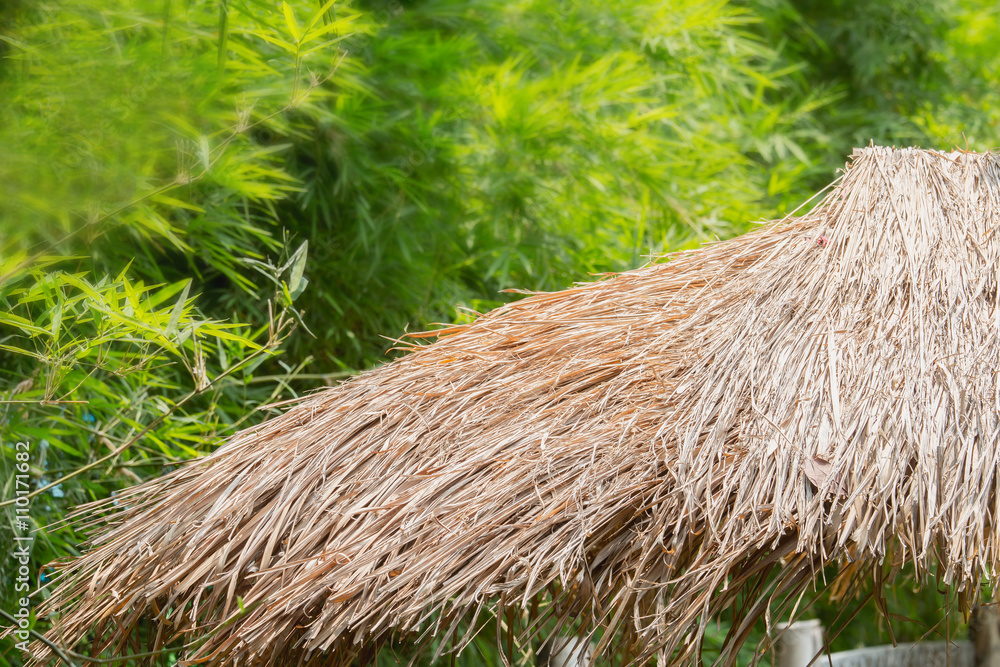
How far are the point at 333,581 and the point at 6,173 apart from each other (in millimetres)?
858

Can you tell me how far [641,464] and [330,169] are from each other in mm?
1882

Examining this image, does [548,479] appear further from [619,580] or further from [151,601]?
[151,601]

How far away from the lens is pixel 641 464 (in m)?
1.37

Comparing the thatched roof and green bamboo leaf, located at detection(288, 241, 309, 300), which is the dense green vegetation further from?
the thatched roof

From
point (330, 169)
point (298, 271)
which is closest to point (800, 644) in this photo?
point (298, 271)

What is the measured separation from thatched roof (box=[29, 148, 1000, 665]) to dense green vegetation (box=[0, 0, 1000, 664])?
14.2 inches

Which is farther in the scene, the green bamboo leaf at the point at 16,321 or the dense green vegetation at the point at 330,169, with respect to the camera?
the dense green vegetation at the point at 330,169

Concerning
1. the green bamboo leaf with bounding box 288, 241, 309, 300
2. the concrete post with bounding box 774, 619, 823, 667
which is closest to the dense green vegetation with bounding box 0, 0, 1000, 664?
the green bamboo leaf with bounding box 288, 241, 309, 300

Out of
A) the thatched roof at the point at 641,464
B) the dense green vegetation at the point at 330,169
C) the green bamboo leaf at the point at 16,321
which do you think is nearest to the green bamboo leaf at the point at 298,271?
the dense green vegetation at the point at 330,169

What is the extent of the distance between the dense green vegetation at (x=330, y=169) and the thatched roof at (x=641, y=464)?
362mm

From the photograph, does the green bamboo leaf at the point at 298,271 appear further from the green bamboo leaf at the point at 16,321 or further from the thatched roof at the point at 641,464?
the green bamboo leaf at the point at 16,321

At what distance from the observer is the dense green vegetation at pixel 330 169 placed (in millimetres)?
1581

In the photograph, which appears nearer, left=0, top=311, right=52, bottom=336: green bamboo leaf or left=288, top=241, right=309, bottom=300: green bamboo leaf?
left=0, top=311, right=52, bottom=336: green bamboo leaf

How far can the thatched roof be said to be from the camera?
1258mm
